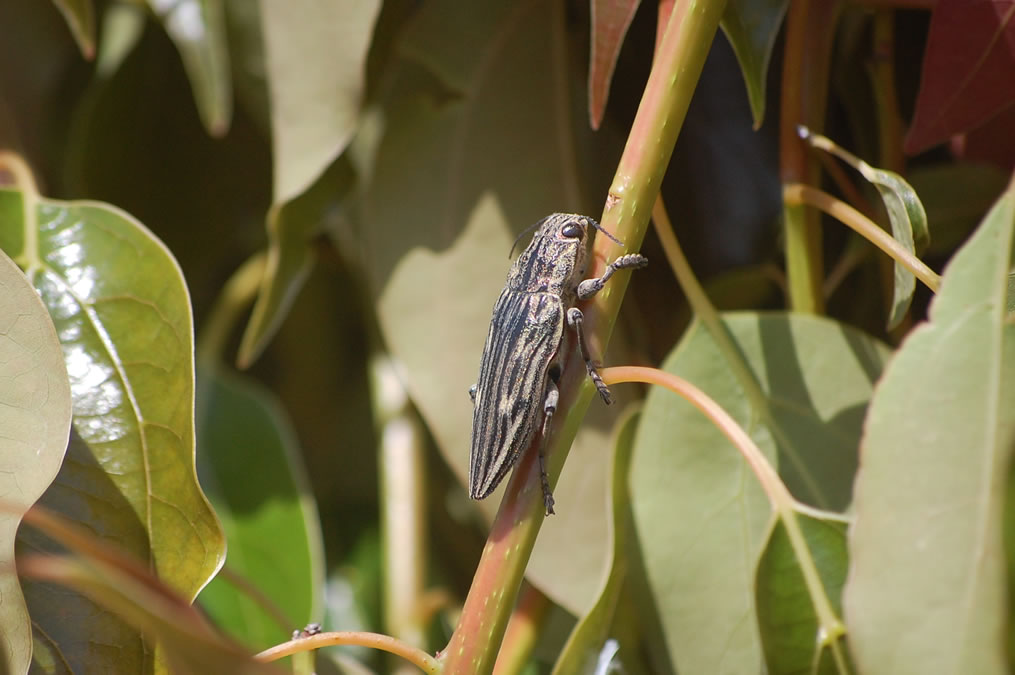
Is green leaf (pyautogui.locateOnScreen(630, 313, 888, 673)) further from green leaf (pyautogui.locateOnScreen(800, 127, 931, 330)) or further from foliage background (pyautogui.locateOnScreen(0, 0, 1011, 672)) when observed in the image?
green leaf (pyautogui.locateOnScreen(800, 127, 931, 330))

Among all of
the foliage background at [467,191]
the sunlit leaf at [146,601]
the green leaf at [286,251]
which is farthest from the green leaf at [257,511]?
the sunlit leaf at [146,601]

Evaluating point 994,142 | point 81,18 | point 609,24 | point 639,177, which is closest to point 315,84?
point 81,18

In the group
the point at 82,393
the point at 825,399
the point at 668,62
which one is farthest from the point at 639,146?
the point at 82,393

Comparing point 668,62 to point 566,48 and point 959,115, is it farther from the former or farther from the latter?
point 566,48

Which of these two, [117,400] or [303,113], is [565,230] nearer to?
[303,113]

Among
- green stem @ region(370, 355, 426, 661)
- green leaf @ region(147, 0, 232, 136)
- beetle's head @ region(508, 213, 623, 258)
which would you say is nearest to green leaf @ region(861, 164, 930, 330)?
beetle's head @ region(508, 213, 623, 258)

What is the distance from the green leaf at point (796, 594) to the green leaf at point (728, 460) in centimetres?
13

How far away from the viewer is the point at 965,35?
1024mm

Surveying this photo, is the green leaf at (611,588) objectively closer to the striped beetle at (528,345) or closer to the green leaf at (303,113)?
the striped beetle at (528,345)

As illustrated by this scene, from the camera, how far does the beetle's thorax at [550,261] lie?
1384 millimetres

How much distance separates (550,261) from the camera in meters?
1.40

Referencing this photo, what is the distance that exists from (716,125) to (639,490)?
72cm

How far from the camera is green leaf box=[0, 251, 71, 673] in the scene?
0.86 metres

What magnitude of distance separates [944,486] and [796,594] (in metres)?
0.34
